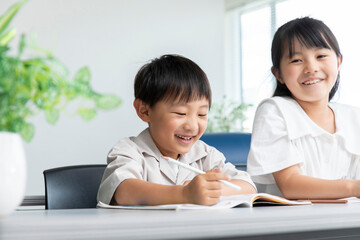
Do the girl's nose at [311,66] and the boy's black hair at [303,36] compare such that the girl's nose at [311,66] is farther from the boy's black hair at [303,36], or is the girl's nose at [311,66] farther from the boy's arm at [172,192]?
the boy's arm at [172,192]

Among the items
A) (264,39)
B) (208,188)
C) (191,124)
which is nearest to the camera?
(208,188)

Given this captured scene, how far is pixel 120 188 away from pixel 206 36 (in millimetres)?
3868

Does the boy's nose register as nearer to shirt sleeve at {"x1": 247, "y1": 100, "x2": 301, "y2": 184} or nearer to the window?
shirt sleeve at {"x1": 247, "y1": 100, "x2": 301, "y2": 184}

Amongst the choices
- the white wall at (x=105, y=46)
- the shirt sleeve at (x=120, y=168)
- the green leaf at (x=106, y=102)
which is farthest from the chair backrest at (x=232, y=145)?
the white wall at (x=105, y=46)

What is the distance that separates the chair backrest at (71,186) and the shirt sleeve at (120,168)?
0.21 meters

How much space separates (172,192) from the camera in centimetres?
100

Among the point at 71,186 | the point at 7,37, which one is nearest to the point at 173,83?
the point at 71,186

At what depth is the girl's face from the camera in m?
1.58

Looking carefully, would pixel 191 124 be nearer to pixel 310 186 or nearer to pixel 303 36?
pixel 310 186

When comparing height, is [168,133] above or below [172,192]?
above

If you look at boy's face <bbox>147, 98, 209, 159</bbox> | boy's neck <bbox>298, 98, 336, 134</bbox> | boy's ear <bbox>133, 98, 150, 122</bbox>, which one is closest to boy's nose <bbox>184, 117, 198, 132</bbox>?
boy's face <bbox>147, 98, 209, 159</bbox>

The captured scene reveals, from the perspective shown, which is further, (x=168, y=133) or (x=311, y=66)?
(x=311, y=66)

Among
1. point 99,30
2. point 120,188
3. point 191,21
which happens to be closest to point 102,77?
point 99,30

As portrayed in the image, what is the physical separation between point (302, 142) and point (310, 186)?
0.82ft
